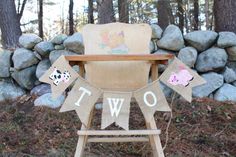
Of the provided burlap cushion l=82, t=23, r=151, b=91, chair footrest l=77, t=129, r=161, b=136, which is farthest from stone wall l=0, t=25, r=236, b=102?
chair footrest l=77, t=129, r=161, b=136

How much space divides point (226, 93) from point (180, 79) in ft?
5.06

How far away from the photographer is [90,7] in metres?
7.87

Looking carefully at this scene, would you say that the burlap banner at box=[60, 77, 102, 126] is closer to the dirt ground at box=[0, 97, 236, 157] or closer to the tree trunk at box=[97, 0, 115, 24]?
the dirt ground at box=[0, 97, 236, 157]

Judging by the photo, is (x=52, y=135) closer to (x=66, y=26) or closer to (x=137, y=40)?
(x=137, y=40)

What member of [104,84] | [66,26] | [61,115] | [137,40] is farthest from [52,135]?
[66,26]

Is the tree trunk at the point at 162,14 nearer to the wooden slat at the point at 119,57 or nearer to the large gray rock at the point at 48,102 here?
the large gray rock at the point at 48,102

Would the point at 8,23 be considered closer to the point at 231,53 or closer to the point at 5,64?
the point at 5,64

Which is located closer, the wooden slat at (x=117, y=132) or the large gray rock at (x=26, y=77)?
the wooden slat at (x=117, y=132)

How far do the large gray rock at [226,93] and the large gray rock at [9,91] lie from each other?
6.11ft

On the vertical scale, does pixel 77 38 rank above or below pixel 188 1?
below

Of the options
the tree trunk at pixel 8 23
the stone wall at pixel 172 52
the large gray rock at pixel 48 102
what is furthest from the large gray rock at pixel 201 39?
the tree trunk at pixel 8 23

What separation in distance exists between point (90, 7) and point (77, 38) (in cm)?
457

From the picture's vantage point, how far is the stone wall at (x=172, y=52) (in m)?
Result: 3.38

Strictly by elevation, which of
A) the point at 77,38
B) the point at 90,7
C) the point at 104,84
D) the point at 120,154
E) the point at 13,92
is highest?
the point at 90,7
